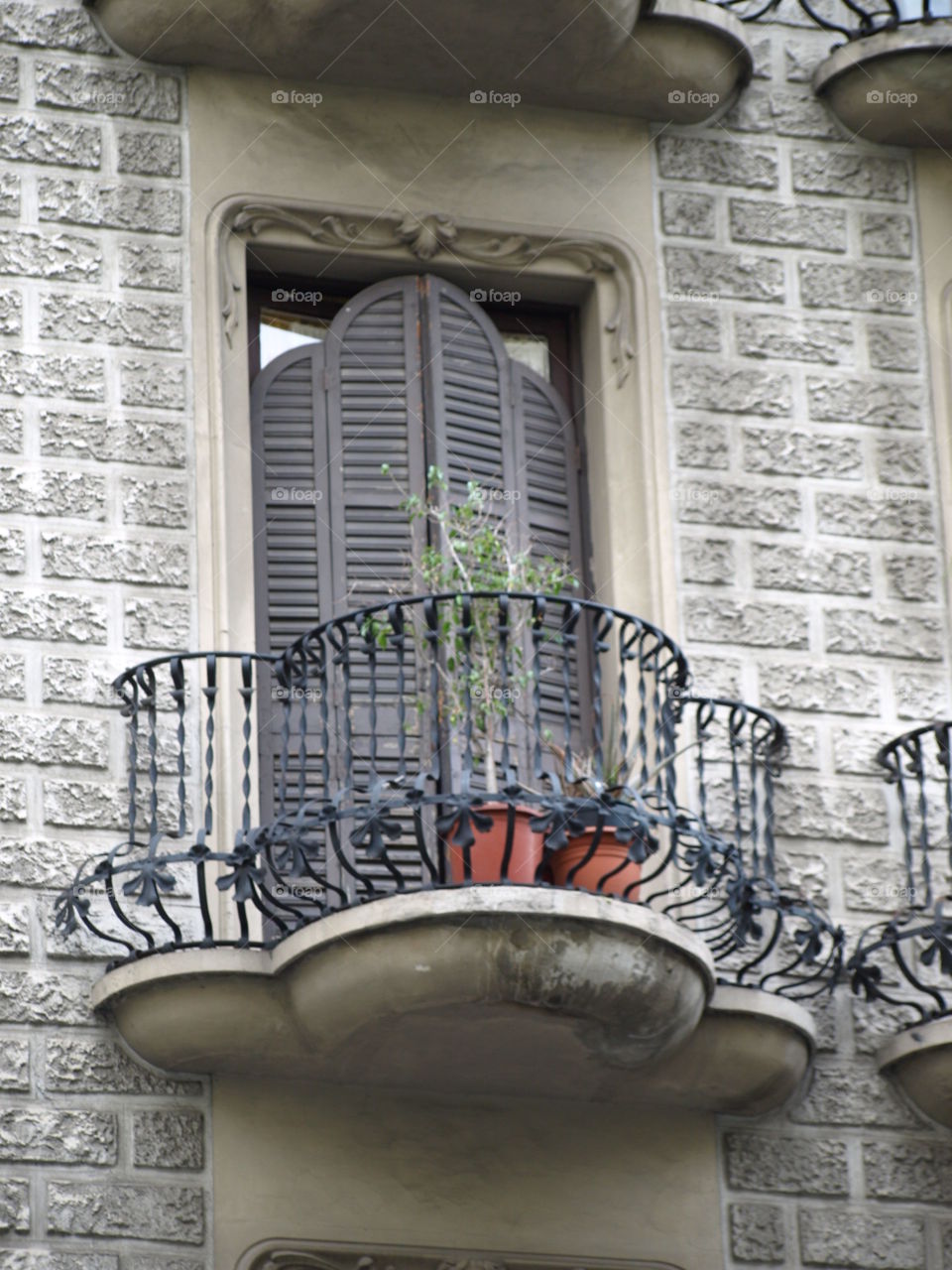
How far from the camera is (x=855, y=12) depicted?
14500 mm

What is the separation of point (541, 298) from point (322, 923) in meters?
3.70

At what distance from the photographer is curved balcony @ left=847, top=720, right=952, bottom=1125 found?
12461mm

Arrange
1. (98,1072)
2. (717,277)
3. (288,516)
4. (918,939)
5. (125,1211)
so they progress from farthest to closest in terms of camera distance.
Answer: (717,277), (288,516), (918,939), (98,1072), (125,1211)

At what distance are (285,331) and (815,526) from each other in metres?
2.36

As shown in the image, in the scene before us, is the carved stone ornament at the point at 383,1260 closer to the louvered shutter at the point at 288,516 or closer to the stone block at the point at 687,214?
the louvered shutter at the point at 288,516

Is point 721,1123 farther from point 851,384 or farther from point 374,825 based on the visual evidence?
point 851,384

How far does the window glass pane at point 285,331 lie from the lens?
544 inches

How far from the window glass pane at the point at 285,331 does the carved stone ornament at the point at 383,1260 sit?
152 inches

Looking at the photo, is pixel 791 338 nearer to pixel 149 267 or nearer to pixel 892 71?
pixel 892 71

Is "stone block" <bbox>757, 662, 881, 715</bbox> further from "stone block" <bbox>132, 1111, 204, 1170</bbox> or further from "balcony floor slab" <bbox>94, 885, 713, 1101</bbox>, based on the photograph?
"stone block" <bbox>132, 1111, 204, 1170</bbox>

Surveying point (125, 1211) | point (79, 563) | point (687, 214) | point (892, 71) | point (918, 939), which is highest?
point (892, 71)

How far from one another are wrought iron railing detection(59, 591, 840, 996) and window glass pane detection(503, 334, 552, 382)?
1363mm

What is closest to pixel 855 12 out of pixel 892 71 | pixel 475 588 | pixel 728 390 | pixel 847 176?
pixel 892 71

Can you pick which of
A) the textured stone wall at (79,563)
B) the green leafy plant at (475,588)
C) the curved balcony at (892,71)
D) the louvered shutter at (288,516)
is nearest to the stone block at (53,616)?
the textured stone wall at (79,563)
